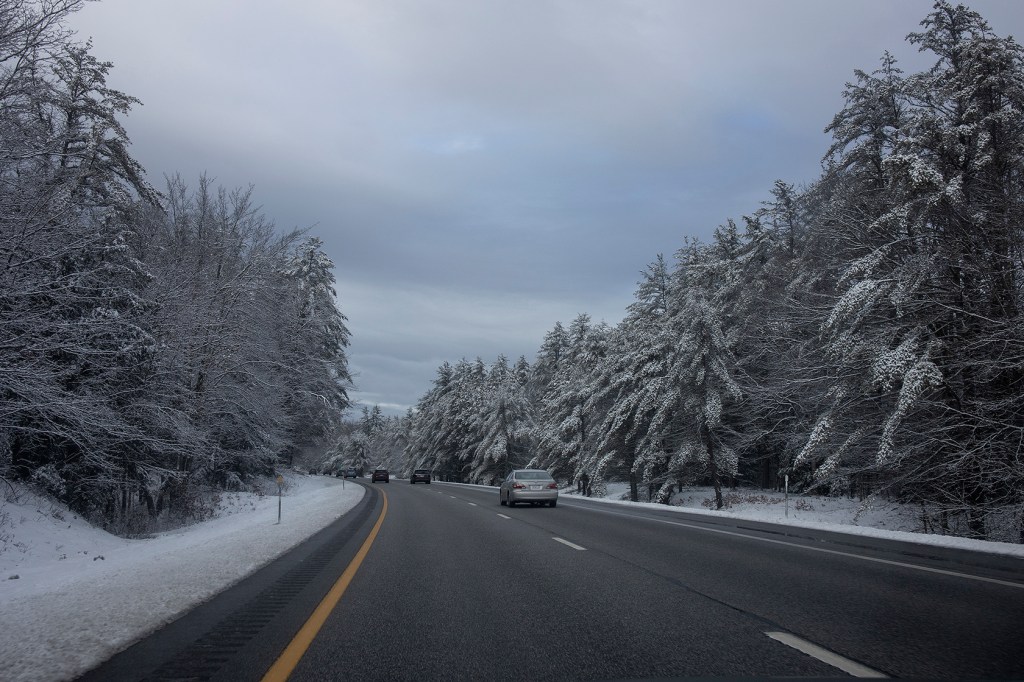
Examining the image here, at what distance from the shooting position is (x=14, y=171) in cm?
1075

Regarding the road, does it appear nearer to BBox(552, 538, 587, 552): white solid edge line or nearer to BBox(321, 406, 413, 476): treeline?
BBox(552, 538, 587, 552): white solid edge line

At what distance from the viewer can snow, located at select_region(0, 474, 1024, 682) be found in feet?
16.9

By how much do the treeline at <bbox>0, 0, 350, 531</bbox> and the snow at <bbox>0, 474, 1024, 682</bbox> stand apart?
177cm

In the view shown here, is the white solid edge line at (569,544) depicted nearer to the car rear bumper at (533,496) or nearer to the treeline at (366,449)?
the car rear bumper at (533,496)

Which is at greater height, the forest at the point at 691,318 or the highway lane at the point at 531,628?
the forest at the point at 691,318

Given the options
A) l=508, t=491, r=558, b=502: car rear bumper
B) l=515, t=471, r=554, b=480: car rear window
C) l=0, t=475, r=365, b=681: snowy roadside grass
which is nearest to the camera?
l=0, t=475, r=365, b=681: snowy roadside grass

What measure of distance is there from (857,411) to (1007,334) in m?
6.06

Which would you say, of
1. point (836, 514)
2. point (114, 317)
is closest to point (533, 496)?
point (836, 514)

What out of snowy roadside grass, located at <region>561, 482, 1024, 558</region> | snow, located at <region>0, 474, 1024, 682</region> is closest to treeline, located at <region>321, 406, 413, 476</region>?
snowy roadside grass, located at <region>561, 482, 1024, 558</region>

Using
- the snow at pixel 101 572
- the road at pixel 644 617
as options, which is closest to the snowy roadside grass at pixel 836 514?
the snow at pixel 101 572

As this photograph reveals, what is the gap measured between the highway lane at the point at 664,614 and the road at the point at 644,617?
2 cm

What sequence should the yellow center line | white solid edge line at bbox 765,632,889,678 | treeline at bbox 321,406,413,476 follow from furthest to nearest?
treeline at bbox 321,406,413,476, the yellow center line, white solid edge line at bbox 765,632,889,678

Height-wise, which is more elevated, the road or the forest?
the forest

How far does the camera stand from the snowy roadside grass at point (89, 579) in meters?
5.07
